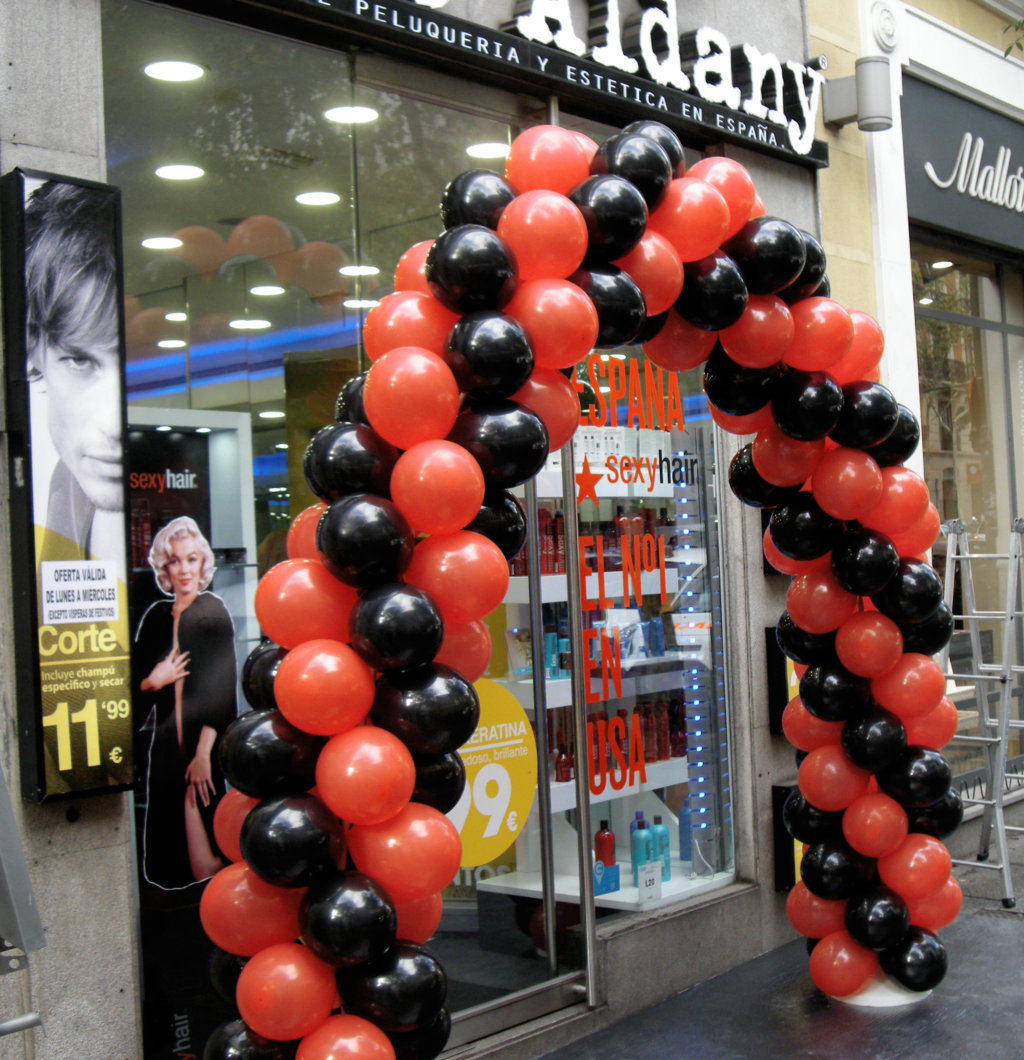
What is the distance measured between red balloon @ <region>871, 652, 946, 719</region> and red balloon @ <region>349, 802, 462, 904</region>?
2435mm

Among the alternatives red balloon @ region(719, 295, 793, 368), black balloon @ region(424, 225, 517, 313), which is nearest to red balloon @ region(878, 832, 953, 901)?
red balloon @ region(719, 295, 793, 368)

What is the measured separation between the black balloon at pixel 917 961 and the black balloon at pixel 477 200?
3419 millimetres

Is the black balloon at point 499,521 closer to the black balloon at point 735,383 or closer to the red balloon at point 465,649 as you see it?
the red balloon at point 465,649

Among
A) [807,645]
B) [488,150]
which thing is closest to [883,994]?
[807,645]

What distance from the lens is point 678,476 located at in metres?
6.28

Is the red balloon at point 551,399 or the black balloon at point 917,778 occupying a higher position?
the red balloon at point 551,399

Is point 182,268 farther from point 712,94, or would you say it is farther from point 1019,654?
point 1019,654

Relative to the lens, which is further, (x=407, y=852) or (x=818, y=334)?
(x=818, y=334)

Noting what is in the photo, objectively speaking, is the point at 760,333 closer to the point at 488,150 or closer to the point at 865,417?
the point at 865,417

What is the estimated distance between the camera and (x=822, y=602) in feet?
16.1

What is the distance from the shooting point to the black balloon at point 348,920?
299cm

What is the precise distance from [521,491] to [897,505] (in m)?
1.58

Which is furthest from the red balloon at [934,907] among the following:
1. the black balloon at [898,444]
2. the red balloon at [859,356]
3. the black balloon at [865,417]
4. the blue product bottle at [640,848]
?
the red balloon at [859,356]

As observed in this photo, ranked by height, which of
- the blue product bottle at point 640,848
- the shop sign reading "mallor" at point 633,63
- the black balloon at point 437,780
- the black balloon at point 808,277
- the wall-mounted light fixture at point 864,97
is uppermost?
the wall-mounted light fixture at point 864,97
